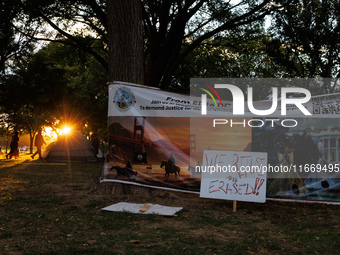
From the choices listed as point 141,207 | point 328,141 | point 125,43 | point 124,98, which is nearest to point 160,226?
point 141,207

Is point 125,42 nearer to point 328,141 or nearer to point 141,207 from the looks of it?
point 141,207

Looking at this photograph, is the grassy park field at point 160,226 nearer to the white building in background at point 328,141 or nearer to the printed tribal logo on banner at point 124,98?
the white building in background at point 328,141

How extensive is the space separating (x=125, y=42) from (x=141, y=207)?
4.07 m

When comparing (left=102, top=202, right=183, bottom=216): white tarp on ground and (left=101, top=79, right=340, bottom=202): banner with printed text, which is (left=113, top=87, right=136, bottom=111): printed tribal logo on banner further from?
(left=102, top=202, right=183, bottom=216): white tarp on ground

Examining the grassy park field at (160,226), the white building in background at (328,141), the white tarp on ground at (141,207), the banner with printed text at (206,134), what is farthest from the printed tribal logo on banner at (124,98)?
the white building in background at (328,141)

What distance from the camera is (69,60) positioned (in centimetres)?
1817

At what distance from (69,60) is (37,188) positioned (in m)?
10.3

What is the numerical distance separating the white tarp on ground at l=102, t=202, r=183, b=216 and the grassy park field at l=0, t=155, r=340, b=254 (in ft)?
0.59

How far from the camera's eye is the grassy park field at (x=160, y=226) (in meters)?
4.41

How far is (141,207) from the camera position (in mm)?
6723

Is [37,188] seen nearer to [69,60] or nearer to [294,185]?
[294,185]

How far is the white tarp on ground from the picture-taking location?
6328mm

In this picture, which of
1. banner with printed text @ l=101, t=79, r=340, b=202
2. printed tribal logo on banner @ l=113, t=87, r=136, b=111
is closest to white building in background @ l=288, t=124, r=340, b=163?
banner with printed text @ l=101, t=79, r=340, b=202

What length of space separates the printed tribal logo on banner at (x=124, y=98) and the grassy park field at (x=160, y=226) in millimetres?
1897
